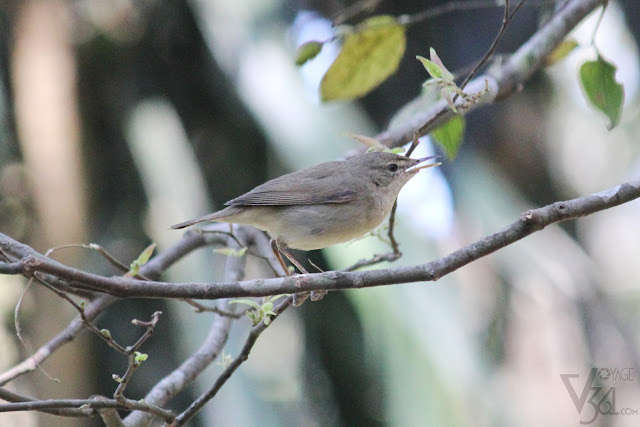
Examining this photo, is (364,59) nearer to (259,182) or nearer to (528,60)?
(528,60)

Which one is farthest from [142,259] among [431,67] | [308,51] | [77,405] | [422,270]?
[308,51]

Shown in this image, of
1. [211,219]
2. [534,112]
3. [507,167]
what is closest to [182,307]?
[211,219]

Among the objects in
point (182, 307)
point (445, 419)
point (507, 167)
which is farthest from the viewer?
point (507, 167)

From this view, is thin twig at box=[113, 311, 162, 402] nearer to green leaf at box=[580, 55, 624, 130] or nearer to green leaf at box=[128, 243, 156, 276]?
green leaf at box=[128, 243, 156, 276]

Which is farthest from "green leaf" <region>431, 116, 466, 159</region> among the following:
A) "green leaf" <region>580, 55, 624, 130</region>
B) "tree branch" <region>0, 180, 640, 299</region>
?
"tree branch" <region>0, 180, 640, 299</region>

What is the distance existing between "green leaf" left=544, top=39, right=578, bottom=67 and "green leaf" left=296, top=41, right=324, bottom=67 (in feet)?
4.56

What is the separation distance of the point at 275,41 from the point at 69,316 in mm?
3443

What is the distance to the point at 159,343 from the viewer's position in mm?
6570

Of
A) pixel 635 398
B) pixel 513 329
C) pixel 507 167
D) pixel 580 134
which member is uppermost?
pixel 580 134

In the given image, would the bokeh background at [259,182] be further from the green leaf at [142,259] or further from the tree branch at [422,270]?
the tree branch at [422,270]

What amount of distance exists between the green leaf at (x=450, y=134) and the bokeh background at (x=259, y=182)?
6.33 ft

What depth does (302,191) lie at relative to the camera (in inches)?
144

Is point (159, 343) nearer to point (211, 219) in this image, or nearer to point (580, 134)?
point (211, 219)

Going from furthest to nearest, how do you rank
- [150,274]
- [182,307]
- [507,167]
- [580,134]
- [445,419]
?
[580,134] → [507,167] → [182,307] → [445,419] → [150,274]
